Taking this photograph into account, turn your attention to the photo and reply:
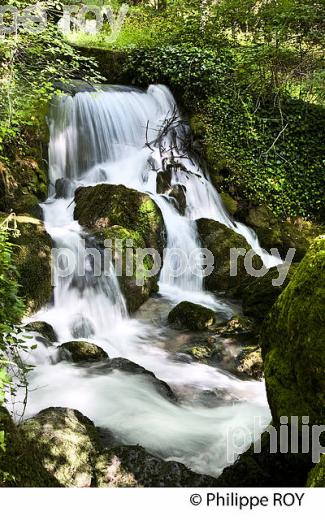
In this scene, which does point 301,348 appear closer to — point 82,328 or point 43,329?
point 43,329

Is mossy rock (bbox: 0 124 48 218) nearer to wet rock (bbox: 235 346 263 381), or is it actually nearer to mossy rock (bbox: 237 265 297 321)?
mossy rock (bbox: 237 265 297 321)

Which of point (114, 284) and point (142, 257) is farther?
point (142, 257)

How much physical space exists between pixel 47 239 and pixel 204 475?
4.68 metres

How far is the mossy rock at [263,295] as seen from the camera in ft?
22.2

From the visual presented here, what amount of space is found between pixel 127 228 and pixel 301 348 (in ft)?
18.2

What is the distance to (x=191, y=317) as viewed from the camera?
6715mm

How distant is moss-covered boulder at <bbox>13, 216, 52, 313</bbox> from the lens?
20.4 feet

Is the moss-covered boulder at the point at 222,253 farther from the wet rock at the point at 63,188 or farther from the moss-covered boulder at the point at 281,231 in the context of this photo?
the wet rock at the point at 63,188

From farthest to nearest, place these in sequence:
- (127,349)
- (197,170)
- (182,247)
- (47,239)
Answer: (197,170) → (182,247) → (47,239) → (127,349)
